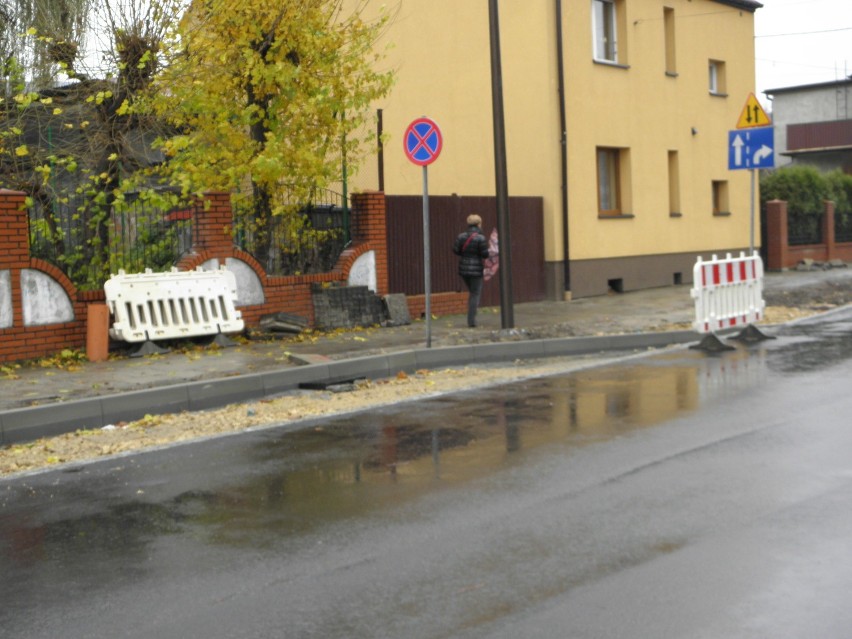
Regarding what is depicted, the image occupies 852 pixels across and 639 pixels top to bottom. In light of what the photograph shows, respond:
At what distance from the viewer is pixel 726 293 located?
1540cm

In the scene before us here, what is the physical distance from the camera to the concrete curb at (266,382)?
33.7 ft

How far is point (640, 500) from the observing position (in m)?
6.64

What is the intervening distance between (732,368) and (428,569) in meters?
7.97

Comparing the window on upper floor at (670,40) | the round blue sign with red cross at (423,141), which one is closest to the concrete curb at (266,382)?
the round blue sign with red cross at (423,141)

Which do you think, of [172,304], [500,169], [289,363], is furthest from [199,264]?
[500,169]

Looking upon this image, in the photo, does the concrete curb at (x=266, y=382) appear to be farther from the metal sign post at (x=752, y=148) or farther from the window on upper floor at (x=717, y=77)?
the window on upper floor at (x=717, y=77)

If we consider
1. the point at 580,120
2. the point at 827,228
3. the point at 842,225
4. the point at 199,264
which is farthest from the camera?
the point at 842,225

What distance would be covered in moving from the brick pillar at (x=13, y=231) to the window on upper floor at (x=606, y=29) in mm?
14444

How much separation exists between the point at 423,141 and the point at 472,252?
130 inches

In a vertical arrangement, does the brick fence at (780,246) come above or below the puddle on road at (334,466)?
above

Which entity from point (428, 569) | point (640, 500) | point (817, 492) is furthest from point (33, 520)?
point (817, 492)

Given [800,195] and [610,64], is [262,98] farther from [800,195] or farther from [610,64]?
[800,195]

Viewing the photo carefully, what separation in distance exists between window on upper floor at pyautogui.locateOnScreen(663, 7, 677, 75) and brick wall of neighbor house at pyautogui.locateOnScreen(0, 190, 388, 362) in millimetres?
11505

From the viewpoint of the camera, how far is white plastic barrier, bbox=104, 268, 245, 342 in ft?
47.2
